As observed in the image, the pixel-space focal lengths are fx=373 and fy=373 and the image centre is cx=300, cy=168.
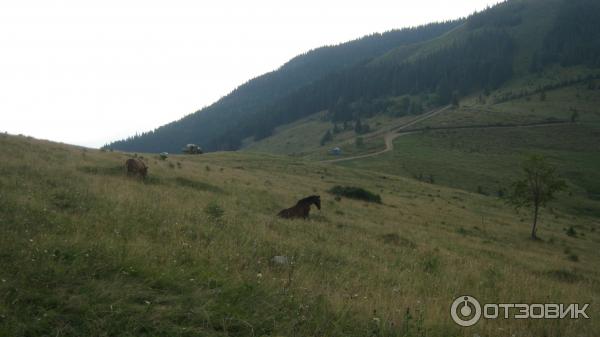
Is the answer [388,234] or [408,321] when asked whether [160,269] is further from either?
[388,234]

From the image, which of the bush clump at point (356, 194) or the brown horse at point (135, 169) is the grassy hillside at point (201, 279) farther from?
the bush clump at point (356, 194)

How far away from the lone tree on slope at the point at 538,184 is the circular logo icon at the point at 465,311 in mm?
32734

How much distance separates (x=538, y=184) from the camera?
35094mm

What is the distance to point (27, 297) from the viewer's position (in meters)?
4.44

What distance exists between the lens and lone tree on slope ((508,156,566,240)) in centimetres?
3425

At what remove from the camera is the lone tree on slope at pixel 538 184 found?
34.2 m

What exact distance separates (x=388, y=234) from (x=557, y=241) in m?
24.4

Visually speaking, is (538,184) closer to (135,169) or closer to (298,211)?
(298,211)

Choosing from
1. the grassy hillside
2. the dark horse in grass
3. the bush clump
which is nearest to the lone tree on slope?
the bush clump

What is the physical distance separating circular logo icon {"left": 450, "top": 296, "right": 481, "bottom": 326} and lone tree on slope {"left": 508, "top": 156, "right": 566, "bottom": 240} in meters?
32.7

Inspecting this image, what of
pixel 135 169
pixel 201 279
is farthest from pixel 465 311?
pixel 135 169

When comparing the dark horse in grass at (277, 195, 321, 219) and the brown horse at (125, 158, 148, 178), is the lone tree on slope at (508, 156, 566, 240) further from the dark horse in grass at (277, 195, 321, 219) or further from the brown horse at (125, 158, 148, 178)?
the brown horse at (125, 158, 148, 178)

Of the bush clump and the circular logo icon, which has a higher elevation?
the circular logo icon

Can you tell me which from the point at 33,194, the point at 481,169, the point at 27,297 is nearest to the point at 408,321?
the point at 27,297
